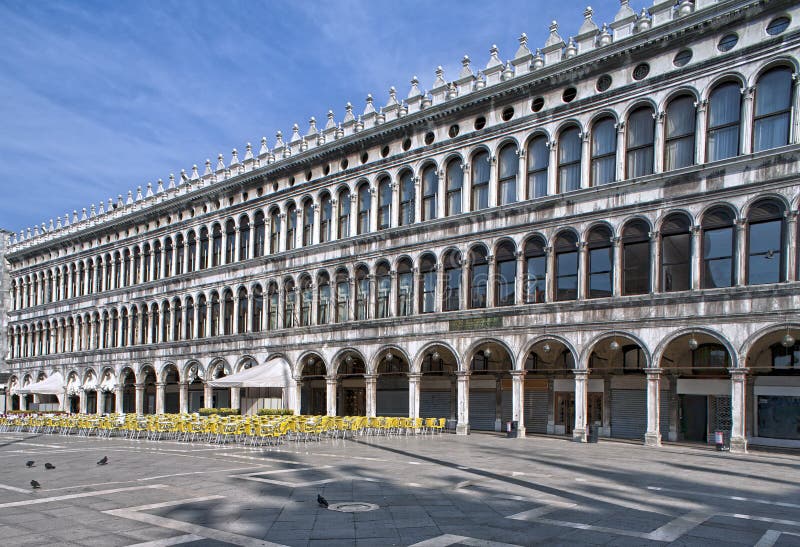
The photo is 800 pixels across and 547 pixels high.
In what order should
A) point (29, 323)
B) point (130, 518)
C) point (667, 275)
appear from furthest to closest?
point (29, 323), point (667, 275), point (130, 518)

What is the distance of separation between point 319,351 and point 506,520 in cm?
2980

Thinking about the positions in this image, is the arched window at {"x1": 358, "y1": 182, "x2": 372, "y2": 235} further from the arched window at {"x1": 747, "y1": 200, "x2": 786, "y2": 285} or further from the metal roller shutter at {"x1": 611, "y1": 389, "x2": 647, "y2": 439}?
the arched window at {"x1": 747, "y1": 200, "x2": 786, "y2": 285}

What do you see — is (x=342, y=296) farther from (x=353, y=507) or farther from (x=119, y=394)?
(x=353, y=507)

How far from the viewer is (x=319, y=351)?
137 ft

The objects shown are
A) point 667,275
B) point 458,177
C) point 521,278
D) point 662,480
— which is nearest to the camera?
point 662,480

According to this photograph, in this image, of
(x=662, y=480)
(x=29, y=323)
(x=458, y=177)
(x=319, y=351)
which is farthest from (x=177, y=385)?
(x=662, y=480)

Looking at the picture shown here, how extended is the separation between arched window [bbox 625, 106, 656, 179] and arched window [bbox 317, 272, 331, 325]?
1837cm

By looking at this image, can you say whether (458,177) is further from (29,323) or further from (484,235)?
(29,323)

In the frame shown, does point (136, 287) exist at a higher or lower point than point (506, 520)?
higher

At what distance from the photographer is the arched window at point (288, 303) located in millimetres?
44281

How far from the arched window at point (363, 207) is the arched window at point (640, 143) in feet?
49.4

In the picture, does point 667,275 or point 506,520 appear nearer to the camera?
point 506,520

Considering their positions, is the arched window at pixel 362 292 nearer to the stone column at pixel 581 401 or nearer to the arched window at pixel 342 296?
the arched window at pixel 342 296

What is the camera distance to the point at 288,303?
4456 centimetres
